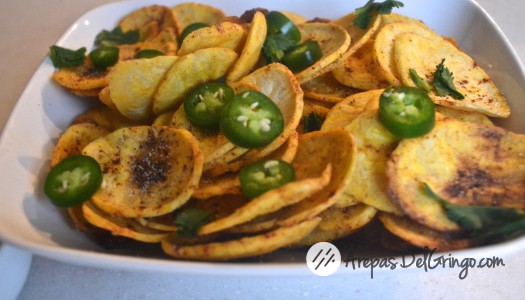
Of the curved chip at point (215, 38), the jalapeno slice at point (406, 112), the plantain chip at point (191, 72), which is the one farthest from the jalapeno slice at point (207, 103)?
the jalapeno slice at point (406, 112)

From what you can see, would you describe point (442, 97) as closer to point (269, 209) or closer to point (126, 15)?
point (269, 209)

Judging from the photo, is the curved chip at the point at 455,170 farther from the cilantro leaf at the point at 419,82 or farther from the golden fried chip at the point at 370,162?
the cilantro leaf at the point at 419,82

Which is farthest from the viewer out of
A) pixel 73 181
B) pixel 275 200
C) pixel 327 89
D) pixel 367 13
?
pixel 367 13

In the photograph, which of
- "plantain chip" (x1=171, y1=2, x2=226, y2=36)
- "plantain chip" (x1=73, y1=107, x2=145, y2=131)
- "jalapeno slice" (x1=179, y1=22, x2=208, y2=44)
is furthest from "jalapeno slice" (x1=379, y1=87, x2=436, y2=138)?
"plantain chip" (x1=171, y1=2, x2=226, y2=36)

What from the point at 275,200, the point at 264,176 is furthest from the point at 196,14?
the point at 275,200

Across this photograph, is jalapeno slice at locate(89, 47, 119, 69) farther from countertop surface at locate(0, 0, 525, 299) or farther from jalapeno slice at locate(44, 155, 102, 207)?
countertop surface at locate(0, 0, 525, 299)

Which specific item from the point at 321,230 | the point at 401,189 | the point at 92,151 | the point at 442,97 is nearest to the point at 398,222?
the point at 401,189

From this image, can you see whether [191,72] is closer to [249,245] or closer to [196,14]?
[249,245]
